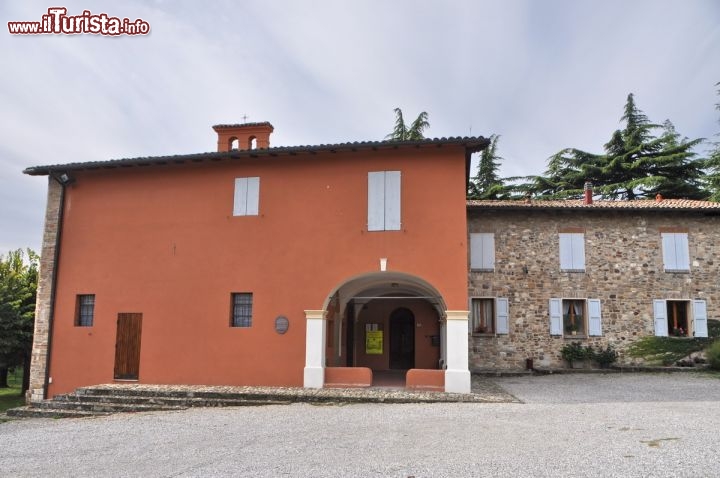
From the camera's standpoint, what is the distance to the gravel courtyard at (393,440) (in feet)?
19.1

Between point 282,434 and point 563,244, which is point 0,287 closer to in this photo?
point 282,434

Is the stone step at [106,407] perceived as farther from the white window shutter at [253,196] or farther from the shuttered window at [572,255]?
the shuttered window at [572,255]

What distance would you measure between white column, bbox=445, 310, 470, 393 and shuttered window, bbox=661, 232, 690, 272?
8.41 meters

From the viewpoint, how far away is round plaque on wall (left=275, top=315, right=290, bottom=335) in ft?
39.5

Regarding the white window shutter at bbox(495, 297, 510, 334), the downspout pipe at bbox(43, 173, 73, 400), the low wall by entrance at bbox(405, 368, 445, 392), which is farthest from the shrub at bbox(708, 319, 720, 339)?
the downspout pipe at bbox(43, 173, 73, 400)

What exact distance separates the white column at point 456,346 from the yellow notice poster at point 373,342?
6367 millimetres

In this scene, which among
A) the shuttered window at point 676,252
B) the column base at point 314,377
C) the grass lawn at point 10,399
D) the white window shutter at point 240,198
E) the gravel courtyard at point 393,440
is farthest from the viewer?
the shuttered window at point 676,252

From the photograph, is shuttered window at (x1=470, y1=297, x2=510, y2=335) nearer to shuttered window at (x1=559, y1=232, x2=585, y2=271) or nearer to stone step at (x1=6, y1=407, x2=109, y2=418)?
shuttered window at (x1=559, y1=232, x2=585, y2=271)

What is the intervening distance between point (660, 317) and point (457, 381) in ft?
27.1

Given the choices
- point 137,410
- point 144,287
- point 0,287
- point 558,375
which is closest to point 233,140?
point 144,287

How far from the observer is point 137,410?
10812mm

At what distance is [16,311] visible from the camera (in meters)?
16.7

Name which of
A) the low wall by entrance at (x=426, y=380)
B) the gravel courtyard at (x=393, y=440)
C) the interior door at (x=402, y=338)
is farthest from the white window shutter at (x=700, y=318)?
the low wall by entrance at (x=426, y=380)

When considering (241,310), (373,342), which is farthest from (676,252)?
(241,310)
